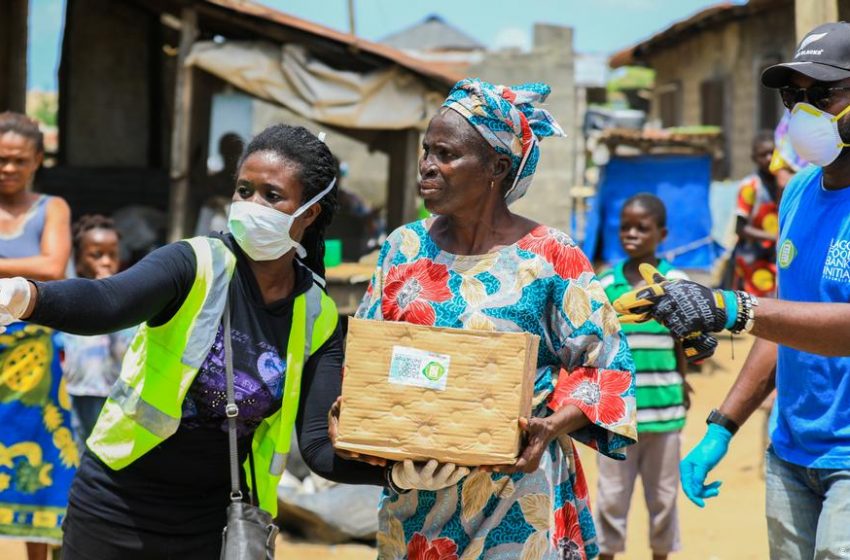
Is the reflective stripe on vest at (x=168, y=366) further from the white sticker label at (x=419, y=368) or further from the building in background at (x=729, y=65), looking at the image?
the building in background at (x=729, y=65)

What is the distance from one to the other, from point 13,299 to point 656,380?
3.58 m

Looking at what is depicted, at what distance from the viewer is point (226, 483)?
2910 millimetres

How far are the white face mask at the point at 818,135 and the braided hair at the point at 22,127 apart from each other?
3222 mm

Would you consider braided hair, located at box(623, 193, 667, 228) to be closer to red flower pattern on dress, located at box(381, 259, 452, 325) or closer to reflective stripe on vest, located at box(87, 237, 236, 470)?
red flower pattern on dress, located at box(381, 259, 452, 325)

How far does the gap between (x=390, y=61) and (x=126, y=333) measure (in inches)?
169

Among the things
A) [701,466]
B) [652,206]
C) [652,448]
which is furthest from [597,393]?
[652,206]

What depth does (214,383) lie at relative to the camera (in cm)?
277

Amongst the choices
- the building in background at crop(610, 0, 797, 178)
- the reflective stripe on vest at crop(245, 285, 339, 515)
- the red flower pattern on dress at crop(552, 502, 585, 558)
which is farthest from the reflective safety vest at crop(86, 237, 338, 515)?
the building in background at crop(610, 0, 797, 178)

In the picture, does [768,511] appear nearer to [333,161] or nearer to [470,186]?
[470,186]

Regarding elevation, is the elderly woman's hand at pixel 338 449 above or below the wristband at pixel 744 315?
below

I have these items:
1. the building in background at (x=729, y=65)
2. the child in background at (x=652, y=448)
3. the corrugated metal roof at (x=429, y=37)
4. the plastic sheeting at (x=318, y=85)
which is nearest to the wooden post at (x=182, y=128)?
the plastic sheeting at (x=318, y=85)

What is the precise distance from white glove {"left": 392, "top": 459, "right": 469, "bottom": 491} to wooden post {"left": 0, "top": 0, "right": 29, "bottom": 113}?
7.03 m

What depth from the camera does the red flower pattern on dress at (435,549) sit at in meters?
2.84

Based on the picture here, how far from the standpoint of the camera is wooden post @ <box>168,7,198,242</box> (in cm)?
900
